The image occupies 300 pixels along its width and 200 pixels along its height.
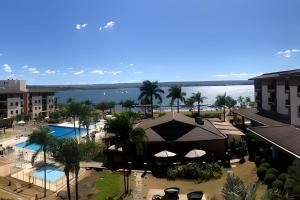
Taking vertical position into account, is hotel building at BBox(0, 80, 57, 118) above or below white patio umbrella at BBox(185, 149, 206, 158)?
above

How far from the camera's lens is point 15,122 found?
82.0 metres

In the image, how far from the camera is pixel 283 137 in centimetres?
3172

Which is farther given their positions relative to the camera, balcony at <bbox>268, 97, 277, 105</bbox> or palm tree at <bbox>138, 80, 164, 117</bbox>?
palm tree at <bbox>138, 80, 164, 117</bbox>

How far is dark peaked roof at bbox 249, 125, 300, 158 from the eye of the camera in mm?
27131

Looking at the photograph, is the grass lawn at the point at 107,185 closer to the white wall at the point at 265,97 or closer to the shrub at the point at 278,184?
the shrub at the point at 278,184

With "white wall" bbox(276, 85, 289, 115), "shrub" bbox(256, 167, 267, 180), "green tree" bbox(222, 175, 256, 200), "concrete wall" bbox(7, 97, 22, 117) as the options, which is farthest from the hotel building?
"green tree" bbox(222, 175, 256, 200)

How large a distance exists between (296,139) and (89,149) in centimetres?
1738

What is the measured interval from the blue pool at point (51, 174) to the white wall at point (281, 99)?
34.0m

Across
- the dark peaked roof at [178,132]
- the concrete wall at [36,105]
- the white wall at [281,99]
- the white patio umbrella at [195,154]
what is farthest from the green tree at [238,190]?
the concrete wall at [36,105]

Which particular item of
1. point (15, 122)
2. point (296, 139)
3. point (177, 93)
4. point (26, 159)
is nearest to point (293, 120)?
point (296, 139)

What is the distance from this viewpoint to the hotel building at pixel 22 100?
299 ft

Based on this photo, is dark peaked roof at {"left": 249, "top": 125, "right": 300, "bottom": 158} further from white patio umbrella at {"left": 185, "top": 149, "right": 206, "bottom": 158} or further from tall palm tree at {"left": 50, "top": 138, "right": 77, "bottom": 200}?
tall palm tree at {"left": 50, "top": 138, "right": 77, "bottom": 200}

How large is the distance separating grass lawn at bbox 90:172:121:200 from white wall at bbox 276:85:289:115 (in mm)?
30068

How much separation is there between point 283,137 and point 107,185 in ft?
54.0
